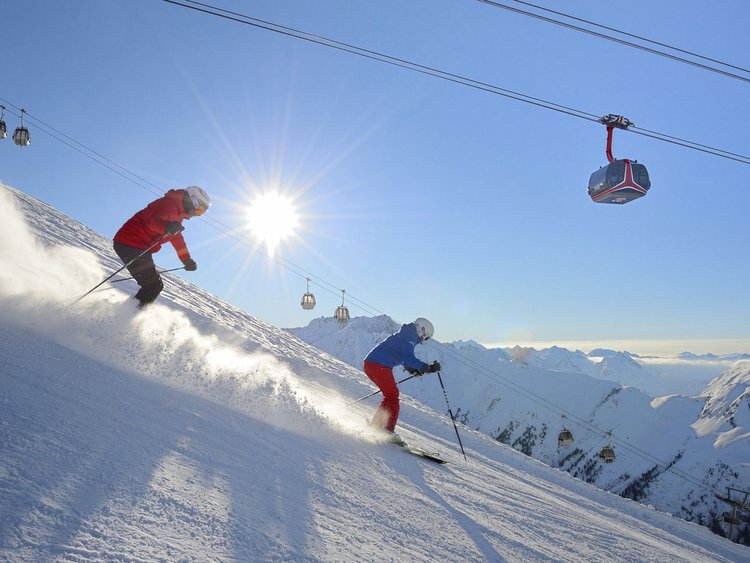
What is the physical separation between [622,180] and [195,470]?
490 inches

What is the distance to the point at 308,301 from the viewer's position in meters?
39.5

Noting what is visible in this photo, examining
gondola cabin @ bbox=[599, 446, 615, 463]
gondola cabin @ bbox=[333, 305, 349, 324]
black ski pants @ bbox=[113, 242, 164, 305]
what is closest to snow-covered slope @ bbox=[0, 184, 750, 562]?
black ski pants @ bbox=[113, 242, 164, 305]

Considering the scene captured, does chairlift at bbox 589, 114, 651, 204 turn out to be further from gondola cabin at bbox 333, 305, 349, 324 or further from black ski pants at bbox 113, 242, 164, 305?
gondola cabin at bbox 333, 305, 349, 324

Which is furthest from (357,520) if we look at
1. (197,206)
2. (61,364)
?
(197,206)

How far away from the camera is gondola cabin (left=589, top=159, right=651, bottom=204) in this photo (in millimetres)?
12000

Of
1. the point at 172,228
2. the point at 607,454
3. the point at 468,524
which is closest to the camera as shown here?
the point at 468,524

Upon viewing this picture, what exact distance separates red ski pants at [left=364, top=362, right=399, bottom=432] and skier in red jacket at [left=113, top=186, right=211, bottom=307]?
431 centimetres

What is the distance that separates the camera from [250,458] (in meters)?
3.84

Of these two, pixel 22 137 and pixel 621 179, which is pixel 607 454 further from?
pixel 22 137

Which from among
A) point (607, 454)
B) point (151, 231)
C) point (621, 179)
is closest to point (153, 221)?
point (151, 231)

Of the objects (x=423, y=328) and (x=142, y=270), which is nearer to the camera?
(x=142, y=270)

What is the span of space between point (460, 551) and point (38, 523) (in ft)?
9.26

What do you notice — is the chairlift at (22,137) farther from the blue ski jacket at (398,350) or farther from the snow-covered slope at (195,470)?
the blue ski jacket at (398,350)

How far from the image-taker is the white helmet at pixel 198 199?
842cm
